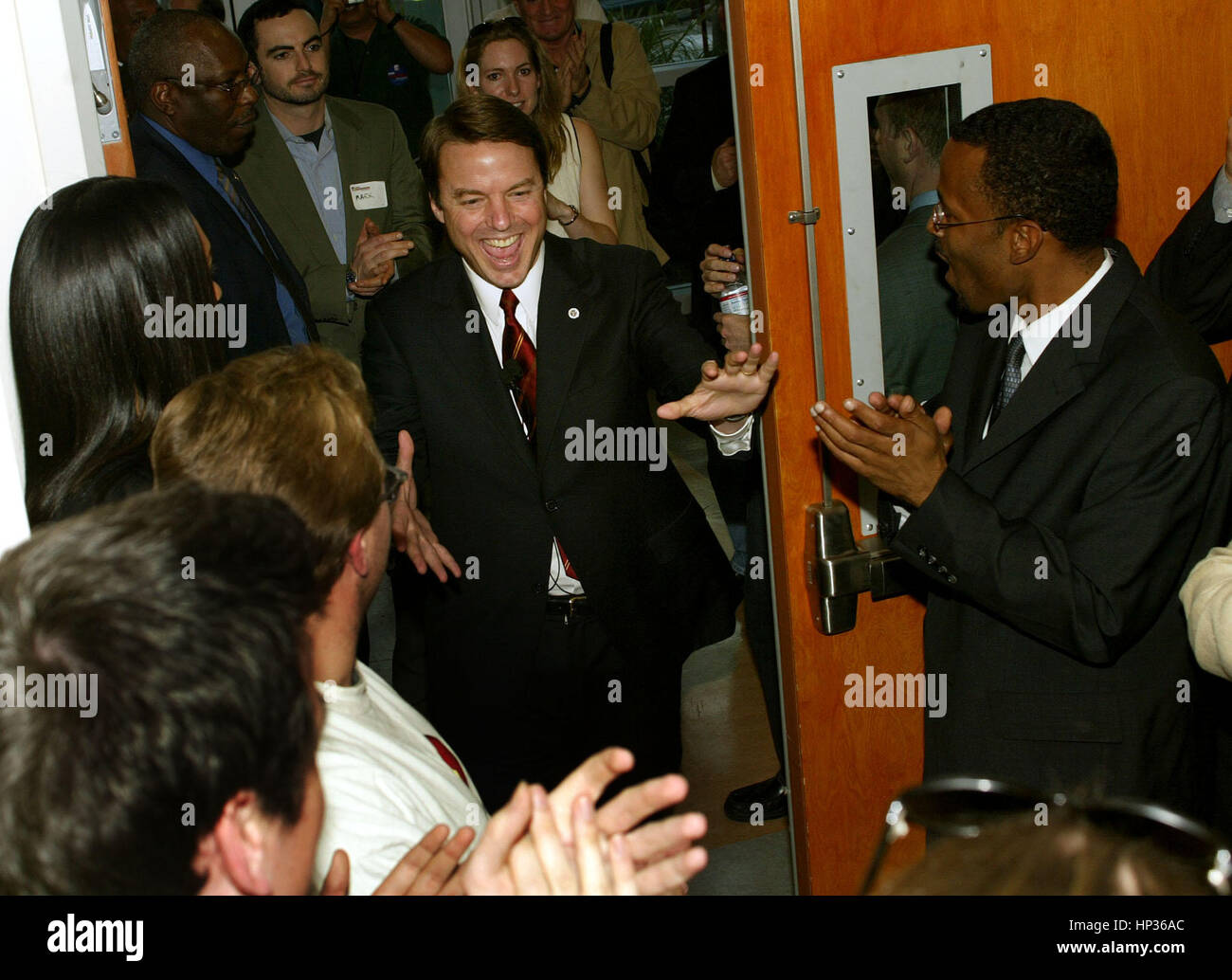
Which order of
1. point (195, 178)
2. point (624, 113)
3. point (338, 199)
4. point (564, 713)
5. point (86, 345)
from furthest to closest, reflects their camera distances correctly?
1. point (624, 113)
2. point (338, 199)
3. point (195, 178)
4. point (564, 713)
5. point (86, 345)

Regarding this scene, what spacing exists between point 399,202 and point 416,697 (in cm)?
186

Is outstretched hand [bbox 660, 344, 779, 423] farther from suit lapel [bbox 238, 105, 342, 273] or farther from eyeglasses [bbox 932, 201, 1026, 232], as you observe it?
suit lapel [bbox 238, 105, 342, 273]

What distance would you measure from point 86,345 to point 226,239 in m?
1.27

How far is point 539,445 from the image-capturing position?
2354mm

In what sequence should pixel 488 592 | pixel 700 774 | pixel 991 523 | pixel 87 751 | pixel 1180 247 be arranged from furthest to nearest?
pixel 700 774, pixel 488 592, pixel 1180 247, pixel 991 523, pixel 87 751

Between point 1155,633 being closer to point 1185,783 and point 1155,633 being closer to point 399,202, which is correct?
point 1185,783

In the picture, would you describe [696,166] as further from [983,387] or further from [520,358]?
[983,387]

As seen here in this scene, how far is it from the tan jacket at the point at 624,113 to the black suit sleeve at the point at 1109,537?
2554 millimetres

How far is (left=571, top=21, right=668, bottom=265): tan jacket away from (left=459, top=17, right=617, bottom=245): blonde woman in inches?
19.5

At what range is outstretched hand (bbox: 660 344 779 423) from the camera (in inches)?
80.9

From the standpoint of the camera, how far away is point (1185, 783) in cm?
193

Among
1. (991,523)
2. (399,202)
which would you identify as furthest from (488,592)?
(399,202)

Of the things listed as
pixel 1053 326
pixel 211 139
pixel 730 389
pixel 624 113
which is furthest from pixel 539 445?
pixel 624 113

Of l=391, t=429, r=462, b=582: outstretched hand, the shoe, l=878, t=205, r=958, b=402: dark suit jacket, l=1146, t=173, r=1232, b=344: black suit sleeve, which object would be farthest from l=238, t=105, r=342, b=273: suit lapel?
l=1146, t=173, r=1232, b=344: black suit sleeve
